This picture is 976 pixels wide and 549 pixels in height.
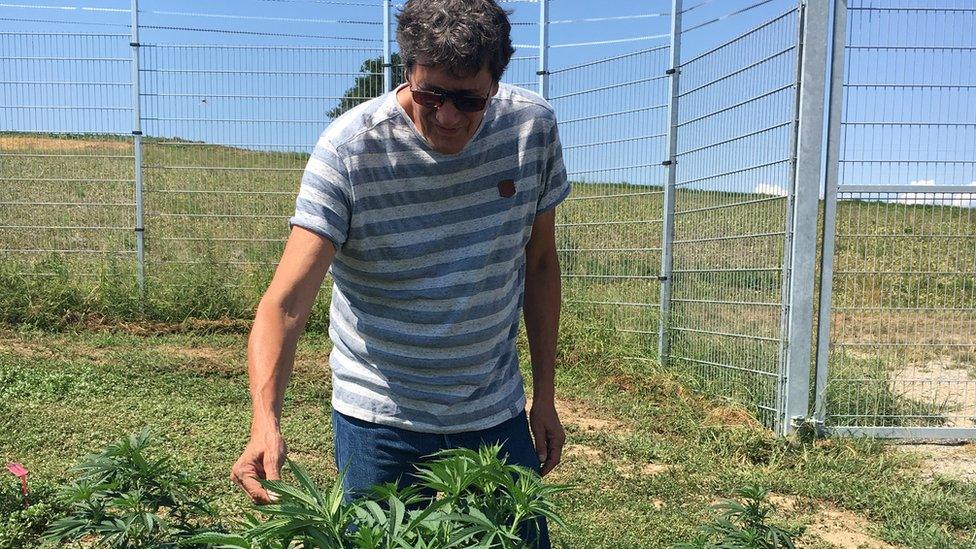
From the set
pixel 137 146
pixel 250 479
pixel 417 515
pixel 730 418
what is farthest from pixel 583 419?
pixel 137 146

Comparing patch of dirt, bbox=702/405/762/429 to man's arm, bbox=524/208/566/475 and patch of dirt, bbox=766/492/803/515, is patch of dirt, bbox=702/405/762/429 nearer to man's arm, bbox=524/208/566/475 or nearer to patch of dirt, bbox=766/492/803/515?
patch of dirt, bbox=766/492/803/515

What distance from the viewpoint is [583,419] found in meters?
5.88

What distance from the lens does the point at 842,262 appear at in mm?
5324

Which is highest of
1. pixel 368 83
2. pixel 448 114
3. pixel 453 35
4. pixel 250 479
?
pixel 368 83

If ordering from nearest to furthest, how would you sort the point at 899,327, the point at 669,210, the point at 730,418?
the point at 899,327 < the point at 730,418 < the point at 669,210

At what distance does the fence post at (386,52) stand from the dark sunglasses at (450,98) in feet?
22.3

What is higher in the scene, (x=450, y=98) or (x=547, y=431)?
(x=450, y=98)

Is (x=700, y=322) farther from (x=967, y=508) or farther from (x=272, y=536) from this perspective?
(x=272, y=536)

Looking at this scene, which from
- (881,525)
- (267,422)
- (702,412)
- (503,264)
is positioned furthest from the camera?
(702,412)

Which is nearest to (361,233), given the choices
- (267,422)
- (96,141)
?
(267,422)

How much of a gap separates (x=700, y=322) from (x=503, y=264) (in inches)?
171

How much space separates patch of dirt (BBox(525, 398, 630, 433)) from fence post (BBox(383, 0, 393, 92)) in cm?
391

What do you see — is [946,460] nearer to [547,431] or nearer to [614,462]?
[614,462]

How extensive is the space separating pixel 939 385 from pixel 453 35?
4.90m
